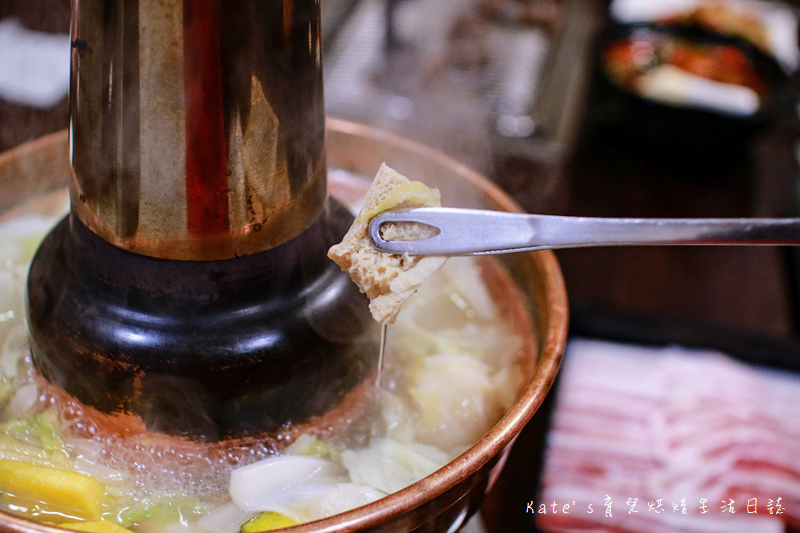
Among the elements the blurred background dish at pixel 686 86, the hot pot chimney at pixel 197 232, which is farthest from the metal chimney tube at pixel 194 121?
the blurred background dish at pixel 686 86

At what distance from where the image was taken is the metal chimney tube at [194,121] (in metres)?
0.94

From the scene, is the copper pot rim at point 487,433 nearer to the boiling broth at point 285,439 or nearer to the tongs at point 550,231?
the boiling broth at point 285,439

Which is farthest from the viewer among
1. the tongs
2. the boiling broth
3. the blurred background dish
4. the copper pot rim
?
the blurred background dish

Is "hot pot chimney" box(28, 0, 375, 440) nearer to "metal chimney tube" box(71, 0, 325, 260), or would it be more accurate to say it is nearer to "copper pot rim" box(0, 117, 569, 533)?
"metal chimney tube" box(71, 0, 325, 260)

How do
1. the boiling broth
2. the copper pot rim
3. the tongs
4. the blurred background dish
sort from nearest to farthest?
the copper pot rim, the tongs, the boiling broth, the blurred background dish

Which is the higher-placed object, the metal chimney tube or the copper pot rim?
the metal chimney tube

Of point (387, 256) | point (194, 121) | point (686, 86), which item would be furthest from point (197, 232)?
point (686, 86)

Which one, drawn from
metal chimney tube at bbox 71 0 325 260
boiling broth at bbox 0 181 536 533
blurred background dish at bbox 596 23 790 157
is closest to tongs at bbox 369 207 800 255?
metal chimney tube at bbox 71 0 325 260

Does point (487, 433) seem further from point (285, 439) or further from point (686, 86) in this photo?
point (686, 86)

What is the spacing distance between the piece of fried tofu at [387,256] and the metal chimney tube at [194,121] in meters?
0.17

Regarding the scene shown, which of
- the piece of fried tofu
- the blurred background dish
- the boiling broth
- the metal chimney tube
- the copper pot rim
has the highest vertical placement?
the metal chimney tube

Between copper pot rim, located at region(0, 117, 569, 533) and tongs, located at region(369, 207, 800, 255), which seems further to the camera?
tongs, located at region(369, 207, 800, 255)

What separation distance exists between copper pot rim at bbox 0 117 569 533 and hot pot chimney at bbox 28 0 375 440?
0.33 metres

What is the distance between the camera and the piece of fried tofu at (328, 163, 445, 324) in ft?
3.37
